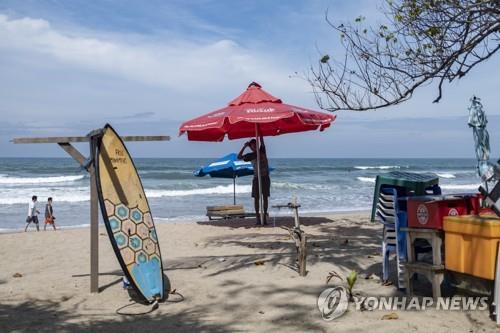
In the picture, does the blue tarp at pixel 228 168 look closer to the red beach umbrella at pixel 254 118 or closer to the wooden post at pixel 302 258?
the red beach umbrella at pixel 254 118

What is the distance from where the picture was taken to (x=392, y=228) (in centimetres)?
553

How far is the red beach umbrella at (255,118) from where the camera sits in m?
9.42

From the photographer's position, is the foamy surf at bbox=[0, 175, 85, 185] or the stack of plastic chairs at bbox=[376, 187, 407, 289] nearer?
the stack of plastic chairs at bbox=[376, 187, 407, 289]

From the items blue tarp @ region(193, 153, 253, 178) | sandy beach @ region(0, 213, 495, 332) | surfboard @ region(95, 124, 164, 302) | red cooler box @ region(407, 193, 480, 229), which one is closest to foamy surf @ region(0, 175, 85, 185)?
blue tarp @ region(193, 153, 253, 178)

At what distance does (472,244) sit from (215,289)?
2662 mm

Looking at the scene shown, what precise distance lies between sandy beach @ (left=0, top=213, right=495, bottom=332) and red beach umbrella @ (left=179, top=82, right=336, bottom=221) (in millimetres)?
2057

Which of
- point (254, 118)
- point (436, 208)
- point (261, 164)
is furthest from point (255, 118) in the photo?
point (436, 208)

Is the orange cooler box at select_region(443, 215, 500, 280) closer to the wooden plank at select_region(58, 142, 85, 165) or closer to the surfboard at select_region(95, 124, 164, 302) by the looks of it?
the surfboard at select_region(95, 124, 164, 302)

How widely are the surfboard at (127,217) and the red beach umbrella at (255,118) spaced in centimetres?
365

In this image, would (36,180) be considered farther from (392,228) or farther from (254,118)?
(392,228)

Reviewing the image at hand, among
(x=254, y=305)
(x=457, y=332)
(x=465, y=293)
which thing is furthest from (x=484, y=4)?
(x=254, y=305)

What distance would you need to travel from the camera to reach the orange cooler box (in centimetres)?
424

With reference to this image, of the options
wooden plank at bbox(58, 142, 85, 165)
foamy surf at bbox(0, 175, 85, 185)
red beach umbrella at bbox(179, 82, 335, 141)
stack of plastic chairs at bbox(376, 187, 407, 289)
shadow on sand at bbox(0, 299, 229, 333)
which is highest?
red beach umbrella at bbox(179, 82, 335, 141)

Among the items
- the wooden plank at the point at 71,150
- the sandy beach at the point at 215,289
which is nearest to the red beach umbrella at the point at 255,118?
the sandy beach at the point at 215,289
